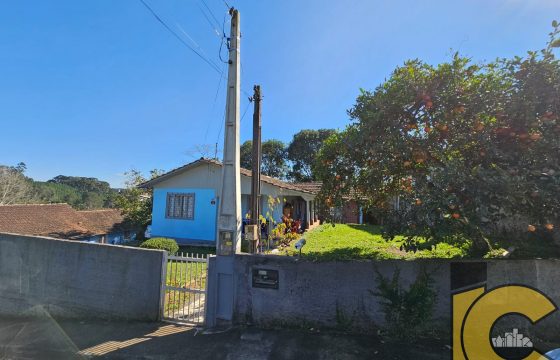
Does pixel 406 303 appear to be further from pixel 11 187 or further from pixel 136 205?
pixel 11 187

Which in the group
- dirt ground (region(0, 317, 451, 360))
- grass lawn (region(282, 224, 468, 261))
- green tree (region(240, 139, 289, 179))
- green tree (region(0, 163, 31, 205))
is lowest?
dirt ground (region(0, 317, 451, 360))

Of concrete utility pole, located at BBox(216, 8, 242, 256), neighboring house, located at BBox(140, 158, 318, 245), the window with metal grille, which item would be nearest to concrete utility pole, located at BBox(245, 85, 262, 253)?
concrete utility pole, located at BBox(216, 8, 242, 256)

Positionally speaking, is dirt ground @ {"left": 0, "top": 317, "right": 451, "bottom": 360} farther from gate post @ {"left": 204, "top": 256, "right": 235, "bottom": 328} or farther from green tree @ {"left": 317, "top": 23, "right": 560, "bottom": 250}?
green tree @ {"left": 317, "top": 23, "right": 560, "bottom": 250}

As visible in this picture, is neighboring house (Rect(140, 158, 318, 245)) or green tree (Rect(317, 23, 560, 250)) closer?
green tree (Rect(317, 23, 560, 250))

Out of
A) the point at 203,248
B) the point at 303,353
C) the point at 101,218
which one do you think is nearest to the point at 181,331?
the point at 303,353

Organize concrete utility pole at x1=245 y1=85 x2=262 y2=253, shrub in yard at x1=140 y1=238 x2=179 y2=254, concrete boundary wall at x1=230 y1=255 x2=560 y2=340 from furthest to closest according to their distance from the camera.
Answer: shrub in yard at x1=140 y1=238 x2=179 y2=254 → concrete utility pole at x1=245 y1=85 x2=262 y2=253 → concrete boundary wall at x1=230 y1=255 x2=560 y2=340

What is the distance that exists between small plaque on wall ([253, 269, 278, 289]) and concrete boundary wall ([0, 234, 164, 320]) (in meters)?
1.93

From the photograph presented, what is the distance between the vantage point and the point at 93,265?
6.37 meters

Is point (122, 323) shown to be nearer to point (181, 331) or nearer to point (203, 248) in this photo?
point (181, 331)

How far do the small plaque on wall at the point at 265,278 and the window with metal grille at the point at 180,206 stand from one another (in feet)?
36.3

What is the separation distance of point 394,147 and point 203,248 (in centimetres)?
1162

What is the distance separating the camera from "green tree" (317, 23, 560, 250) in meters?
4.01

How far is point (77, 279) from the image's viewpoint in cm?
646

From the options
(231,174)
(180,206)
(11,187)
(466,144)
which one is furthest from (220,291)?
(11,187)
